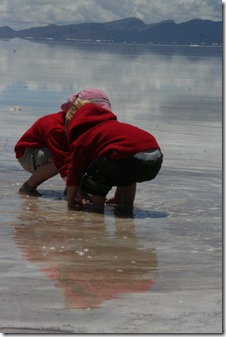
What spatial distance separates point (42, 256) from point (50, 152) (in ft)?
7.25

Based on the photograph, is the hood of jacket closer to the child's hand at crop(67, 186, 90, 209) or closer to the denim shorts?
Answer: the child's hand at crop(67, 186, 90, 209)

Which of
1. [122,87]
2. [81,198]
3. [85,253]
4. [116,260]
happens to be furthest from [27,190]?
[122,87]

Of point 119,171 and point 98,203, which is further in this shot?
point 98,203

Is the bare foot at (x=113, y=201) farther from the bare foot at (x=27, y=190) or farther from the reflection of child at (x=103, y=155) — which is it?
the bare foot at (x=27, y=190)

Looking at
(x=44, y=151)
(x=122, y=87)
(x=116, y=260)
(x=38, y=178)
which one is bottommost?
(x=122, y=87)

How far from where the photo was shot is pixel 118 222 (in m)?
6.96

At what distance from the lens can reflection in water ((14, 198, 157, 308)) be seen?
4953 mm

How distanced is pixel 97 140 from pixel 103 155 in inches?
5.2

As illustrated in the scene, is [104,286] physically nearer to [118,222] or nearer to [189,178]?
[118,222]

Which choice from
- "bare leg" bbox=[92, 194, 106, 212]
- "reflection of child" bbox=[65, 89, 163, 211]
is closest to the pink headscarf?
"reflection of child" bbox=[65, 89, 163, 211]

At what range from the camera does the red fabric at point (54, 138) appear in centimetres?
757

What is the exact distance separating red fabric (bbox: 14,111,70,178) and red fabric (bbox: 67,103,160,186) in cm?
29

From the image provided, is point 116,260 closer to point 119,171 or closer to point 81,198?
point 119,171

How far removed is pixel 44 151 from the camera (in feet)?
26.0
